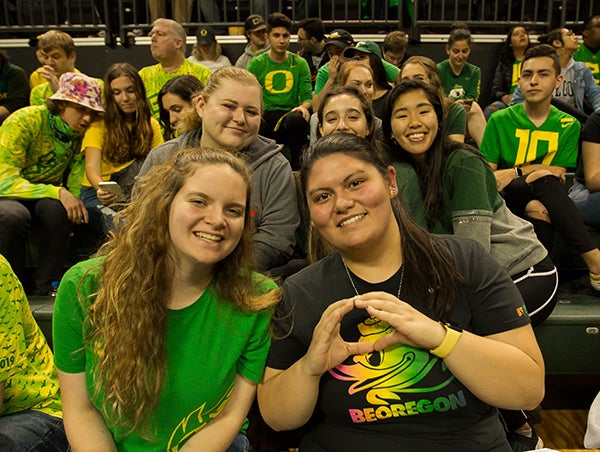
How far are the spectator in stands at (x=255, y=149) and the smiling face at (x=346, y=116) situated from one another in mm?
239

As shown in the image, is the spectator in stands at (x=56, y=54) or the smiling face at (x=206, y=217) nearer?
the smiling face at (x=206, y=217)

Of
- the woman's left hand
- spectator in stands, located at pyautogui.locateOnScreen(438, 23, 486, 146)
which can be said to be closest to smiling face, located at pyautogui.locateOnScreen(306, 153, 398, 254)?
the woman's left hand

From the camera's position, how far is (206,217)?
1.27m

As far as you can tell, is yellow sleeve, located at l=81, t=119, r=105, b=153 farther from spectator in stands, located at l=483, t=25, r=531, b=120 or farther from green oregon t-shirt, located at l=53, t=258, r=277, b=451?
spectator in stands, located at l=483, t=25, r=531, b=120

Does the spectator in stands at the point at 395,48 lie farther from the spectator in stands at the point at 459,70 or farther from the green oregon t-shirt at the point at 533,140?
the green oregon t-shirt at the point at 533,140

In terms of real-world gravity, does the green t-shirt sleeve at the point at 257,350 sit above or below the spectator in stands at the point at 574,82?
below

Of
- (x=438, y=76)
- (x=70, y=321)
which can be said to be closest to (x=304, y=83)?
(x=438, y=76)

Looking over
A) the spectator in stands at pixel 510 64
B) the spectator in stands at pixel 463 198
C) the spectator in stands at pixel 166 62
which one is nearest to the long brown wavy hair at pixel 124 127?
the spectator in stands at pixel 166 62

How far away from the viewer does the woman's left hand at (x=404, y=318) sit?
116 centimetres

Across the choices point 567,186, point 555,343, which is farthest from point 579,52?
point 555,343

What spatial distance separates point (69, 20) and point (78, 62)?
1.61 ft

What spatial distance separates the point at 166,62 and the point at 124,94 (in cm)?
109

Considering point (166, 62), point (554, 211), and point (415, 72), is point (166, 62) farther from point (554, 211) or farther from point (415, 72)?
point (554, 211)

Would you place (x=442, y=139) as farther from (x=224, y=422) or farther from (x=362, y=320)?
(x=224, y=422)
